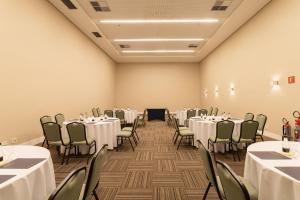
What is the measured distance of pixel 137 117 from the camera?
8.35 m

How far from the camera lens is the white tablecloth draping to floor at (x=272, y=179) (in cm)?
183

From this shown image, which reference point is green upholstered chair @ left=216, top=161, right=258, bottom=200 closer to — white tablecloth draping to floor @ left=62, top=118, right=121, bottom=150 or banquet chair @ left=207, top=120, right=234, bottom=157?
banquet chair @ left=207, top=120, right=234, bottom=157

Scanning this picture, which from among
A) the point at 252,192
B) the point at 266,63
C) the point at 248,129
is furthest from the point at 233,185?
the point at 266,63

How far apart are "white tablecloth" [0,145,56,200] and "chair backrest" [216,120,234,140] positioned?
3813 millimetres

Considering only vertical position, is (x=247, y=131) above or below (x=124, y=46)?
below

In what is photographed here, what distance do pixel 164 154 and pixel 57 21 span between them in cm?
550

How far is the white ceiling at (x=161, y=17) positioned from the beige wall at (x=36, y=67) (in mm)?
750

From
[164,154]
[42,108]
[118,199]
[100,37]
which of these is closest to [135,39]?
[100,37]

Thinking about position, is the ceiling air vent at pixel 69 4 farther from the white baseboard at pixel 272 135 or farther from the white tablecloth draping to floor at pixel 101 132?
the white baseboard at pixel 272 135

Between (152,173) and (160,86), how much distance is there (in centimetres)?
1292

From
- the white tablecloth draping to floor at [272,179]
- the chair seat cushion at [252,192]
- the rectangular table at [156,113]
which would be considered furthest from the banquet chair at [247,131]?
the rectangular table at [156,113]

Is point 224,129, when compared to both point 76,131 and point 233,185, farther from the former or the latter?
point 233,185

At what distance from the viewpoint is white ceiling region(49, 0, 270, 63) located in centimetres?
711

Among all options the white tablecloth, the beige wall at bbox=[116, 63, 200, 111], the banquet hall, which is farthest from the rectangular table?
the white tablecloth
